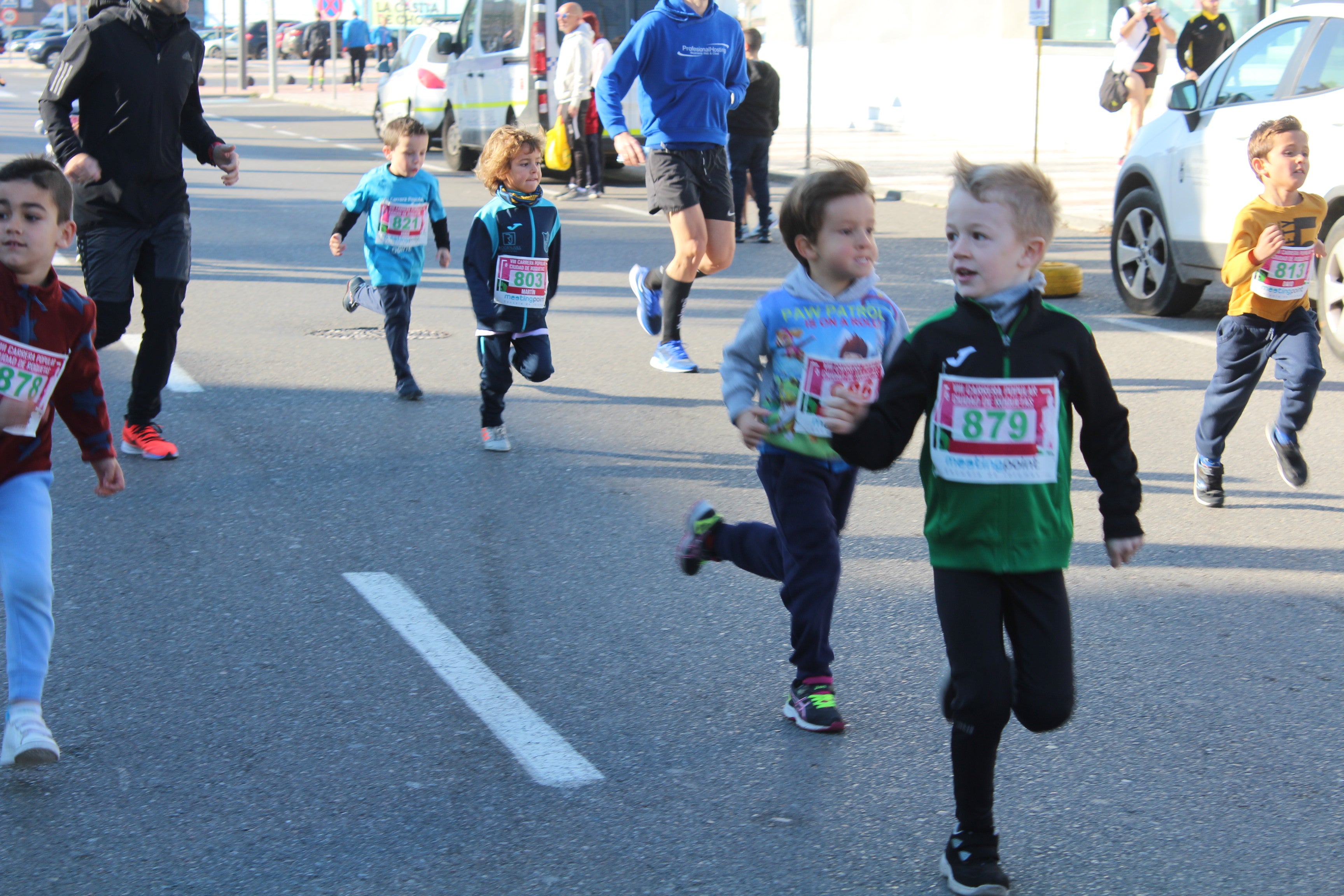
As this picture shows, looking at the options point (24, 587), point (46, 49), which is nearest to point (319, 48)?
point (46, 49)

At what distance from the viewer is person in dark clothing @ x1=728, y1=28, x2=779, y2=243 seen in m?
13.8

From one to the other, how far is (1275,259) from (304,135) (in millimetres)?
24515

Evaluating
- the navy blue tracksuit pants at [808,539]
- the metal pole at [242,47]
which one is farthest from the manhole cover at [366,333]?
the metal pole at [242,47]

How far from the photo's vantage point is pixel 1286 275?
570cm

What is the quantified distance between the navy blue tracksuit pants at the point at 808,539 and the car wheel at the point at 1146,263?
21.9 ft

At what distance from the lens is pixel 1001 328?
308 cm

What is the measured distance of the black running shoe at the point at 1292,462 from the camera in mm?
6203

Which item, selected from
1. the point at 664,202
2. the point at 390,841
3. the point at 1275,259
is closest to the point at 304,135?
the point at 664,202

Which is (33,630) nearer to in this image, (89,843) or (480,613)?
(89,843)

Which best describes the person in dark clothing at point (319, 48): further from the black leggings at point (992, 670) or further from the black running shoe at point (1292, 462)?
the black leggings at point (992, 670)

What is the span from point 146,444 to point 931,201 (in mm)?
12092

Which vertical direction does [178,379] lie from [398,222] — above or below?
below

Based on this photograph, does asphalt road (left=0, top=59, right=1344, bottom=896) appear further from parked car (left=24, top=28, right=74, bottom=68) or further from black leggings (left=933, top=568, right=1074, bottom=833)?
parked car (left=24, top=28, right=74, bottom=68)

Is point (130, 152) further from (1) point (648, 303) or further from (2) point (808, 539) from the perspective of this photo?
(2) point (808, 539)
